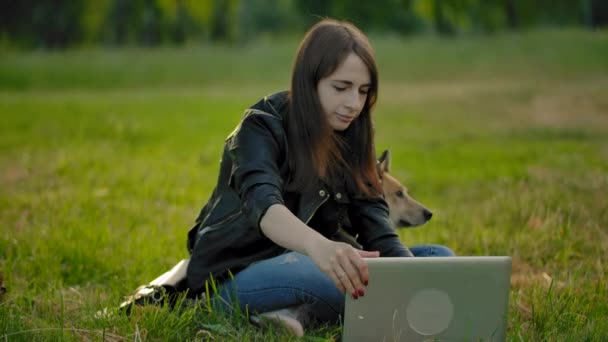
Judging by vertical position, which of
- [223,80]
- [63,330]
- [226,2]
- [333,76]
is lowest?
[223,80]

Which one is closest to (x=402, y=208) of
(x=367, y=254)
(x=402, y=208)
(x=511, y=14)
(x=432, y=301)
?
(x=402, y=208)

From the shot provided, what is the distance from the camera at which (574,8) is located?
21.1 metres

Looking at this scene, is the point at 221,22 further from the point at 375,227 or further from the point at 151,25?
the point at 375,227

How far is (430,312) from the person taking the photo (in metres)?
2.88

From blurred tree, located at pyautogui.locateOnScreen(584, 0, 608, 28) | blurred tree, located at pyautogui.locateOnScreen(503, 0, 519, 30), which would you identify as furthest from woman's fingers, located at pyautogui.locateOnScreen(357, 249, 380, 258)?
blurred tree, located at pyautogui.locateOnScreen(503, 0, 519, 30)

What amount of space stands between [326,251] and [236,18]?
775 inches

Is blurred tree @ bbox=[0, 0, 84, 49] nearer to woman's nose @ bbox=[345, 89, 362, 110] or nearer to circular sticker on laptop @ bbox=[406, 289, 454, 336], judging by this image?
woman's nose @ bbox=[345, 89, 362, 110]

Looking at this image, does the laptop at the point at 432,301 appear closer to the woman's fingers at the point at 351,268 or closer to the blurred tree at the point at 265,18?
the woman's fingers at the point at 351,268

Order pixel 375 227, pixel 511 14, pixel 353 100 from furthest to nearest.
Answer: pixel 511 14 → pixel 375 227 → pixel 353 100

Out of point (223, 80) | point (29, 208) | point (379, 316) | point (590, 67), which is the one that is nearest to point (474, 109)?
point (590, 67)

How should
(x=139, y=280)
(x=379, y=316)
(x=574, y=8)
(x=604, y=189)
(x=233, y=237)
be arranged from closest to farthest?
(x=379, y=316) → (x=233, y=237) → (x=139, y=280) → (x=604, y=189) → (x=574, y=8)

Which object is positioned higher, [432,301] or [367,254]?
[367,254]

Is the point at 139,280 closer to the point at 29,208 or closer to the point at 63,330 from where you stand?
the point at 63,330

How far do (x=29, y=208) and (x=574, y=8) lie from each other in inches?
696
